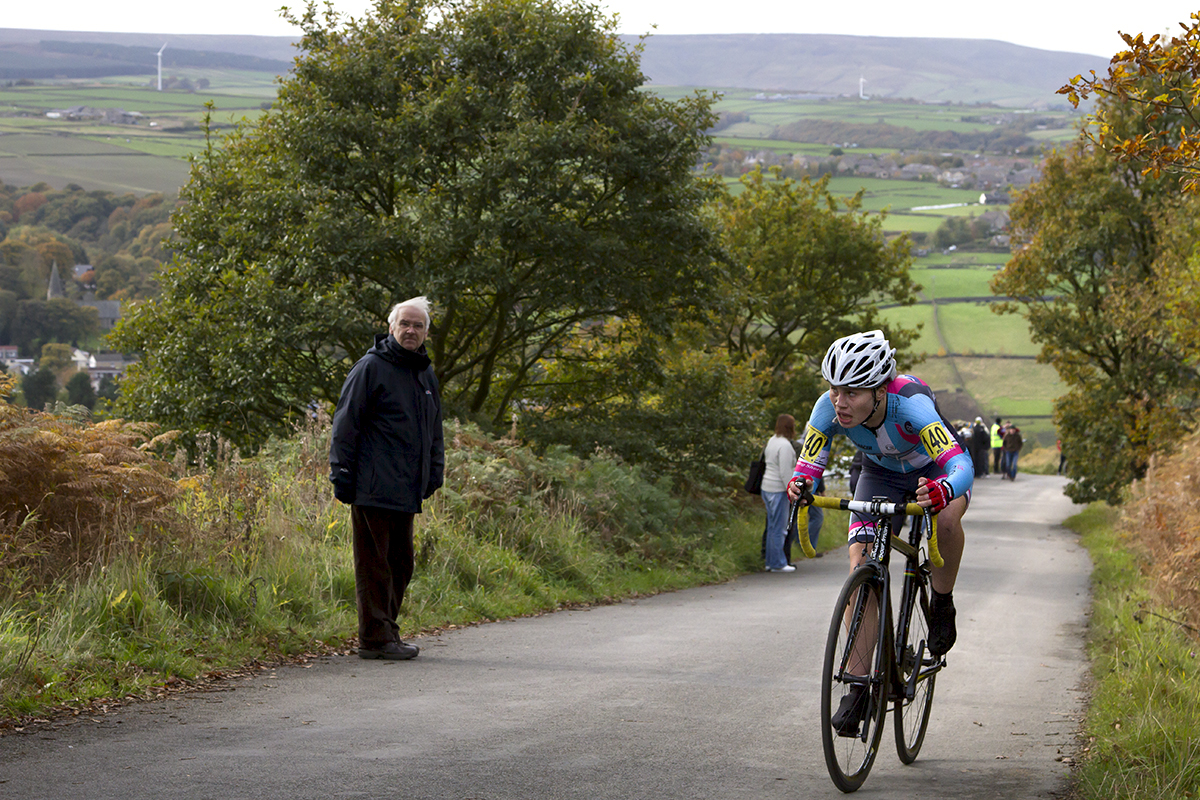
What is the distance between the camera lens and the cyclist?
17.3 feet

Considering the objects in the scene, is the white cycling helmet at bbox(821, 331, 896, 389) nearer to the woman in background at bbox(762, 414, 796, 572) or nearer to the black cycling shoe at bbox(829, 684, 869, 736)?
the black cycling shoe at bbox(829, 684, 869, 736)

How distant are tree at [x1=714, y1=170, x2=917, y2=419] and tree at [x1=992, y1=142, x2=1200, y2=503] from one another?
12.1 ft

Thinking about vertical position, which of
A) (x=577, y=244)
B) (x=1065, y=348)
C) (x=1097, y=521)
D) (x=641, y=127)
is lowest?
(x=1097, y=521)

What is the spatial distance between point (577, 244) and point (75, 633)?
15036mm

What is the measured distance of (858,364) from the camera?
5352mm

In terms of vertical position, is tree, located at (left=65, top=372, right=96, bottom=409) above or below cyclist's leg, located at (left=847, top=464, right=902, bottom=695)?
below

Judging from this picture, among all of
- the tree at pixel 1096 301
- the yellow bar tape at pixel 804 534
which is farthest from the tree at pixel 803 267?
the yellow bar tape at pixel 804 534

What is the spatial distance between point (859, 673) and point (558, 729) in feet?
5.44

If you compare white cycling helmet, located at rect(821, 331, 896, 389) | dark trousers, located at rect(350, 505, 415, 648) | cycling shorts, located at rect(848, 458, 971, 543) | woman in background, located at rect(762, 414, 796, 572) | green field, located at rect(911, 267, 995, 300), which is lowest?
green field, located at rect(911, 267, 995, 300)

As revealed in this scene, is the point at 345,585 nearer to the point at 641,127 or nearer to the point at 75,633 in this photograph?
the point at 75,633

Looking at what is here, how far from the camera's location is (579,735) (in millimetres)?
6035

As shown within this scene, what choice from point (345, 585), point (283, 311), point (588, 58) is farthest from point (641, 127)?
point (345, 585)

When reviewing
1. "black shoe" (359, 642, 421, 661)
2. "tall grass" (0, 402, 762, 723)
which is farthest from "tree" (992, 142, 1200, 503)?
"black shoe" (359, 642, 421, 661)

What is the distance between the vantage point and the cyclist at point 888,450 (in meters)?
5.27
